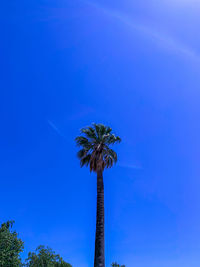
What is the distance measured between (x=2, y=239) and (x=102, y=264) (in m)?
21.5

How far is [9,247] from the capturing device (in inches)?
1304

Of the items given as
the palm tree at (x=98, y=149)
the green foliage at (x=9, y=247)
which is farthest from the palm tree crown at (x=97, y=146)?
the green foliage at (x=9, y=247)

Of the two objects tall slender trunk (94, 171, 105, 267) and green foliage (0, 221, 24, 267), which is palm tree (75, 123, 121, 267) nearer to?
tall slender trunk (94, 171, 105, 267)

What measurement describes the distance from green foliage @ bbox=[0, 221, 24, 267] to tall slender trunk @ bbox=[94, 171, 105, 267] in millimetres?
19443

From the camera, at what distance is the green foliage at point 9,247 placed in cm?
3203

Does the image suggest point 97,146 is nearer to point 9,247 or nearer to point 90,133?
point 90,133

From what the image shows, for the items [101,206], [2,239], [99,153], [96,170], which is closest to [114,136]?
[99,153]

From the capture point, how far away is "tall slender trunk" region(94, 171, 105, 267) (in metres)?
18.1

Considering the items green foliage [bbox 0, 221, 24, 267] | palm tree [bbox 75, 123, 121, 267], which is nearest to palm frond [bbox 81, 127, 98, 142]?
palm tree [bbox 75, 123, 121, 267]

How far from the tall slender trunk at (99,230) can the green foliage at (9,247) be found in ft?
63.8

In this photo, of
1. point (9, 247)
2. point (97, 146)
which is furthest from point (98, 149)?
point (9, 247)

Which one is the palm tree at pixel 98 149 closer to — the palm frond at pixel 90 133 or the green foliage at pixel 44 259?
the palm frond at pixel 90 133

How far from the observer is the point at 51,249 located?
4884 cm

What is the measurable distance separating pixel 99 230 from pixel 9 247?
67.8ft
